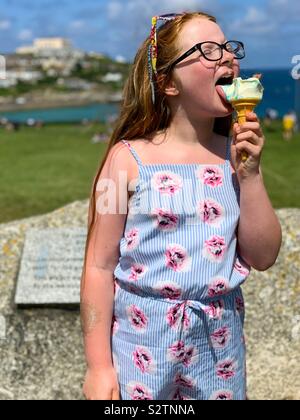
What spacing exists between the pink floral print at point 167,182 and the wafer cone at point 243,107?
0.27 m

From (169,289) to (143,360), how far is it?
284 millimetres

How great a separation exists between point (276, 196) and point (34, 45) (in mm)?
125288

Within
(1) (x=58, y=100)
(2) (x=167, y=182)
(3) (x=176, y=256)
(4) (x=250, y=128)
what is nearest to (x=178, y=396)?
(3) (x=176, y=256)

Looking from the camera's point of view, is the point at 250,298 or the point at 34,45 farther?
the point at 34,45

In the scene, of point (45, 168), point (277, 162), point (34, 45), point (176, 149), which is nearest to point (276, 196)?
point (277, 162)

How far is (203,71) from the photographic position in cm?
208

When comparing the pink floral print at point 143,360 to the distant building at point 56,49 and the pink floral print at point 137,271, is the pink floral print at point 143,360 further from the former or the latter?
the distant building at point 56,49

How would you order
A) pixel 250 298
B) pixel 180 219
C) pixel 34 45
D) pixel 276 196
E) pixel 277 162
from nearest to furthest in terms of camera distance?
1. pixel 180 219
2. pixel 250 298
3. pixel 276 196
4. pixel 277 162
5. pixel 34 45

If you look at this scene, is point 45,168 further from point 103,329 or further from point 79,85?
point 79,85

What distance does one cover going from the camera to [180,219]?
6.95 ft

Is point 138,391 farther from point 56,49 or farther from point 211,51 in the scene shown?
point 56,49

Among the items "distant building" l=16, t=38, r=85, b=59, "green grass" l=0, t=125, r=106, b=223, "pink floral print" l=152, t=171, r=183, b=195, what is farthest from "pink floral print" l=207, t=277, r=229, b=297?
"distant building" l=16, t=38, r=85, b=59

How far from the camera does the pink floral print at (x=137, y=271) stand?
2.15 meters

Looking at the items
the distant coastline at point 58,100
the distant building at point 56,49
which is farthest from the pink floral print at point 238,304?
the distant building at point 56,49
